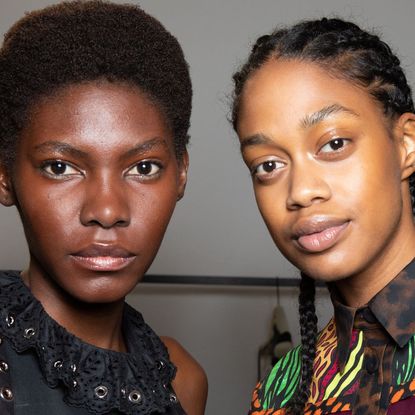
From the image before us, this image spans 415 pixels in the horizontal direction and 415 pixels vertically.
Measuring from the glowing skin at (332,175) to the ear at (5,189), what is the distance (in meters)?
0.48

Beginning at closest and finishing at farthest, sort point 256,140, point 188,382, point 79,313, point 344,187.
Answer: point 344,187 < point 256,140 < point 79,313 < point 188,382

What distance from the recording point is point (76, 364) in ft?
5.59

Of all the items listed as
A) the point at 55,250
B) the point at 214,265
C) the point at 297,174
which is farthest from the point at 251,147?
the point at 214,265

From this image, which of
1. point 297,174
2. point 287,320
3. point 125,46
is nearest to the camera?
point 297,174

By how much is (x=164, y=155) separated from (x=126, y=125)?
0.11 metres

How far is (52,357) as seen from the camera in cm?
168

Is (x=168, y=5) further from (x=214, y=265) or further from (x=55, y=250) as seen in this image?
(x=55, y=250)

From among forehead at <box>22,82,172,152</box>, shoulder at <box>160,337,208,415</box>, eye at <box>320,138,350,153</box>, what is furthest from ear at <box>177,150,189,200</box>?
shoulder at <box>160,337,208,415</box>

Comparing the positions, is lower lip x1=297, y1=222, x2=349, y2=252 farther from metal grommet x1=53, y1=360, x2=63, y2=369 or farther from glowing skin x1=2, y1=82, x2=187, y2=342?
metal grommet x1=53, y1=360, x2=63, y2=369

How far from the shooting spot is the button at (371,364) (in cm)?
158

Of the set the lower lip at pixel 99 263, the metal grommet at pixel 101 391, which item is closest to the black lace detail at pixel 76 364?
the metal grommet at pixel 101 391

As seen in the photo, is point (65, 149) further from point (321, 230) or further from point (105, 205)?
point (321, 230)

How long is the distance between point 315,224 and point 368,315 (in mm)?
208

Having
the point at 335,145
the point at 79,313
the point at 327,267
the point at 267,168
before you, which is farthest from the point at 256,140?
the point at 79,313
